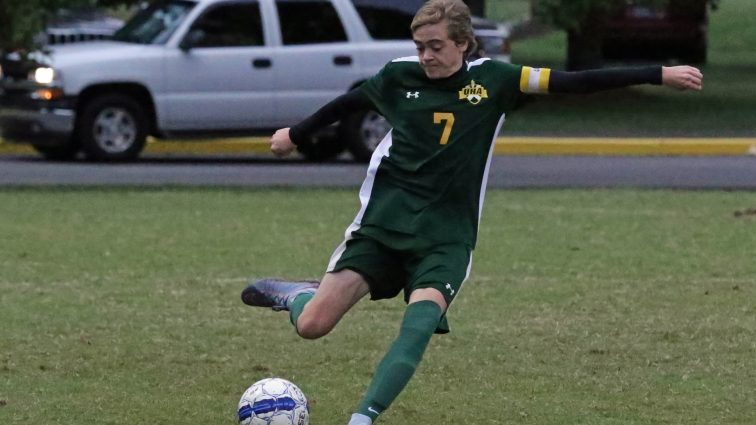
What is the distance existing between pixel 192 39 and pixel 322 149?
2.30 meters

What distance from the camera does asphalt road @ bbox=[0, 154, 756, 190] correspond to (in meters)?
16.4

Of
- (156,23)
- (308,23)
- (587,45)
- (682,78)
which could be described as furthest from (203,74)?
(682,78)

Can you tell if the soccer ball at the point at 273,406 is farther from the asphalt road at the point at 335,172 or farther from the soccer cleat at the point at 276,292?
the asphalt road at the point at 335,172

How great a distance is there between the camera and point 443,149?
20.1 ft

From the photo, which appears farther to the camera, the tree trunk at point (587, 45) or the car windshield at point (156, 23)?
the tree trunk at point (587, 45)

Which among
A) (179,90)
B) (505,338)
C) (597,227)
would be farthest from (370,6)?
(505,338)

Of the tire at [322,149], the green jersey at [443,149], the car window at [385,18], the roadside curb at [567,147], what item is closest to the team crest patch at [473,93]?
the green jersey at [443,149]

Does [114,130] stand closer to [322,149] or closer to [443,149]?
[322,149]

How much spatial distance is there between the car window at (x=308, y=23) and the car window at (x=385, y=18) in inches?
12.7

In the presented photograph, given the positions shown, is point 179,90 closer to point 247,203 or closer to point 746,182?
point 247,203

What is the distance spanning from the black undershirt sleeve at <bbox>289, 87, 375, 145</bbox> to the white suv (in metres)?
11.6

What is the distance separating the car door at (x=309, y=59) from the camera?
18.3m

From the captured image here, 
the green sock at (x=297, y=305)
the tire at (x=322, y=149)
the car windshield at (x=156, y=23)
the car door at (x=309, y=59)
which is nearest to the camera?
the green sock at (x=297, y=305)

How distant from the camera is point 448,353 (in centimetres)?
790
